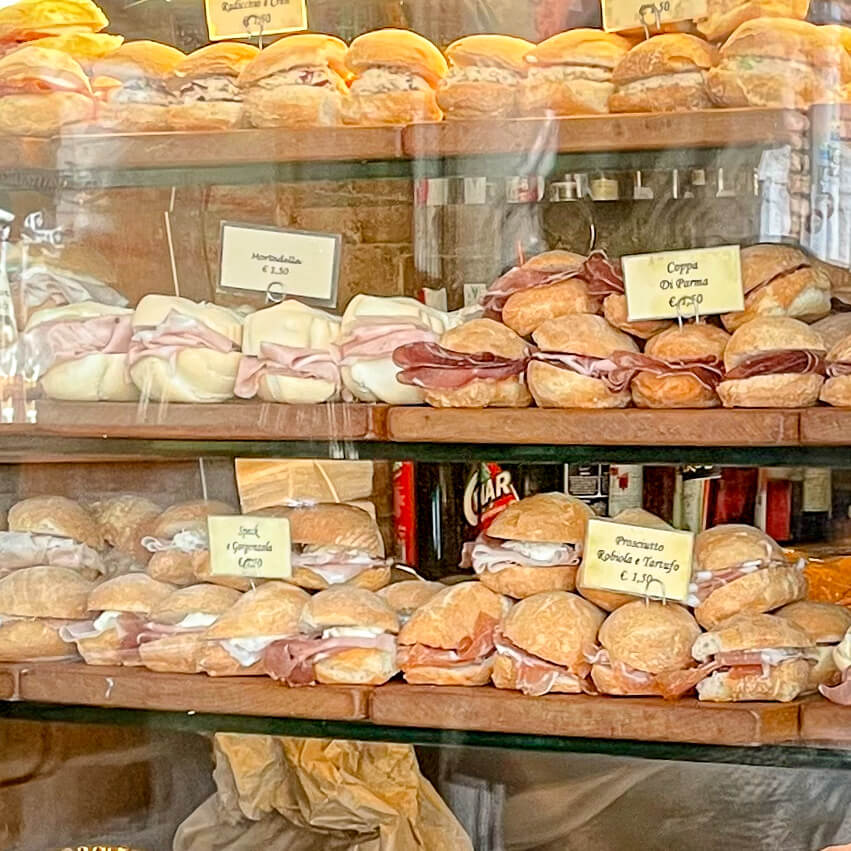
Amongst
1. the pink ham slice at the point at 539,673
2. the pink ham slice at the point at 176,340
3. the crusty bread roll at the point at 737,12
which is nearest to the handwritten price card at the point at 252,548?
the pink ham slice at the point at 176,340

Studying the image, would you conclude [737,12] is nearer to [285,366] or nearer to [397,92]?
[397,92]

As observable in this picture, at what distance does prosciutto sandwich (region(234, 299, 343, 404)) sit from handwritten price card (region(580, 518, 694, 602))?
0.37 meters

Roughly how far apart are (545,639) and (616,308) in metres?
0.40

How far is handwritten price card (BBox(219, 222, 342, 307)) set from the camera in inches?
74.7

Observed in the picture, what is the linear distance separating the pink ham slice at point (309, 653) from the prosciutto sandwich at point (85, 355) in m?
0.39

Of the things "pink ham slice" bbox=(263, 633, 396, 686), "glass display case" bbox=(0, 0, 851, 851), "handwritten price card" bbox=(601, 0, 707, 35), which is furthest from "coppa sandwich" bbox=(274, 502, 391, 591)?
"handwritten price card" bbox=(601, 0, 707, 35)

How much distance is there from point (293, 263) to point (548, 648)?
60cm

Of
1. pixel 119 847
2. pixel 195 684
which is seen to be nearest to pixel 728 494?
pixel 195 684

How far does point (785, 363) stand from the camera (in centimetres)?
165

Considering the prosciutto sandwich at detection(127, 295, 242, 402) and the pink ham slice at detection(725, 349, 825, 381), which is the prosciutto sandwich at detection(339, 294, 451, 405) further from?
the pink ham slice at detection(725, 349, 825, 381)

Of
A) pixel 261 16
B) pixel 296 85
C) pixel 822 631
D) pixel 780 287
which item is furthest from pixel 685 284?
pixel 261 16

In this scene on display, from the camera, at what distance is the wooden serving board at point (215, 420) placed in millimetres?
1774

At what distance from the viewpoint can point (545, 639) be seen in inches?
66.3

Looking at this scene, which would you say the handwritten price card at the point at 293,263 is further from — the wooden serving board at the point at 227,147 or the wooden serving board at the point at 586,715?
the wooden serving board at the point at 586,715
